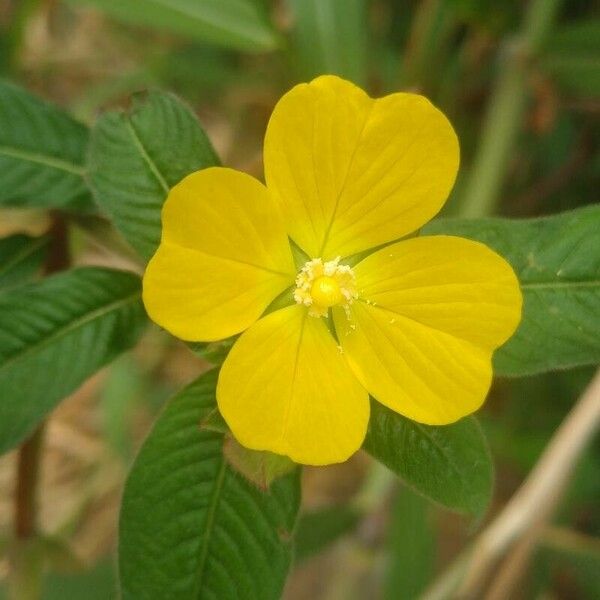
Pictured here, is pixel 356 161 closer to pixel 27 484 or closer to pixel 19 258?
pixel 19 258

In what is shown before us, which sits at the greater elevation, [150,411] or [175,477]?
[175,477]

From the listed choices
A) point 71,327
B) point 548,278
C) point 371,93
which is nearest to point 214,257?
point 71,327

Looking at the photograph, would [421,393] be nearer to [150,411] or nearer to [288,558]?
[288,558]

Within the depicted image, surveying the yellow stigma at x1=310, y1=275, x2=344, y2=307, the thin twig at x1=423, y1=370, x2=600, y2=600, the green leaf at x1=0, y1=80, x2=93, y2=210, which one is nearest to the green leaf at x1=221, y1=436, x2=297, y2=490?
the yellow stigma at x1=310, y1=275, x2=344, y2=307

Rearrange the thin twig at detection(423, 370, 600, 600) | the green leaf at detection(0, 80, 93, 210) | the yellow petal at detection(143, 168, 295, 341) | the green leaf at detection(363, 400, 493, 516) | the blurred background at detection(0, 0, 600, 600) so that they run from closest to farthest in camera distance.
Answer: the yellow petal at detection(143, 168, 295, 341) → the green leaf at detection(363, 400, 493, 516) → the green leaf at detection(0, 80, 93, 210) → the thin twig at detection(423, 370, 600, 600) → the blurred background at detection(0, 0, 600, 600)

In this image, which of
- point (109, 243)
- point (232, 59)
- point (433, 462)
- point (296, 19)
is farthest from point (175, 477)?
point (232, 59)

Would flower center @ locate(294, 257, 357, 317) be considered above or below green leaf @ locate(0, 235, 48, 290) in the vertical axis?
above

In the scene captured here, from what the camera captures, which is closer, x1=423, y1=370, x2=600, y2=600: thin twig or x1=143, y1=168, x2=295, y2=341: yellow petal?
x1=143, y1=168, x2=295, y2=341: yellow petal

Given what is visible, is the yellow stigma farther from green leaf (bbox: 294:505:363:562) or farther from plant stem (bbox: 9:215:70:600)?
green leaf (bbox: 294:505:363:562)
